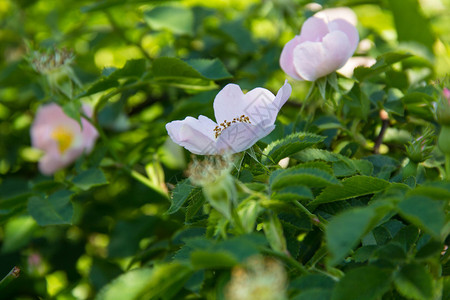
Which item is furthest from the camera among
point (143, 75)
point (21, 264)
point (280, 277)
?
point (21, 264)

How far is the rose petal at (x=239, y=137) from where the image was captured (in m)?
0.66

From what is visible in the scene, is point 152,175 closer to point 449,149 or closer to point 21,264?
point 21,264

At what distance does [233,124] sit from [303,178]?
0.40ft

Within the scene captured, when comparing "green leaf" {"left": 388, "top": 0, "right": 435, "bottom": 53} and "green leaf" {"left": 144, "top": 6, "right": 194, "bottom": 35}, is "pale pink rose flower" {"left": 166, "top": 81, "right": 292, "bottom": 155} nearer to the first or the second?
"green leaf" {"left": 144, "top": 6, "right": 194, "bottom": 35}

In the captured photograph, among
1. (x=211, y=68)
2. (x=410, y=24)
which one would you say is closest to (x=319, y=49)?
(x=211, y=68)

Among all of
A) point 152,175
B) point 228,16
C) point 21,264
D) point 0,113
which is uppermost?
point 228,16

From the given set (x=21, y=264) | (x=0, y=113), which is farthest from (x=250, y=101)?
(x=0, y=113)

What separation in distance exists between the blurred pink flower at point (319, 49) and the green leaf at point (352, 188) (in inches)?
9.8

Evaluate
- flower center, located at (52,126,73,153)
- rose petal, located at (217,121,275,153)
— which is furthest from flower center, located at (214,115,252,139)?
flower center, located at (52,126,73,153)

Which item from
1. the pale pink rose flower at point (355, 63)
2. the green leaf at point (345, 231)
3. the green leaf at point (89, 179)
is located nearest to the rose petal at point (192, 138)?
the green leaf at point (345, 231)

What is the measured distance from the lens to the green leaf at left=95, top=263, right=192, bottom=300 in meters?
0.53

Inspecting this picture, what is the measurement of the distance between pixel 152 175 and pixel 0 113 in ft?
2.44

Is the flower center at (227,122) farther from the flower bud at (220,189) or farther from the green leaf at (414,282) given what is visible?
the green leaf at (414,282)

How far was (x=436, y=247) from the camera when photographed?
588 mm
